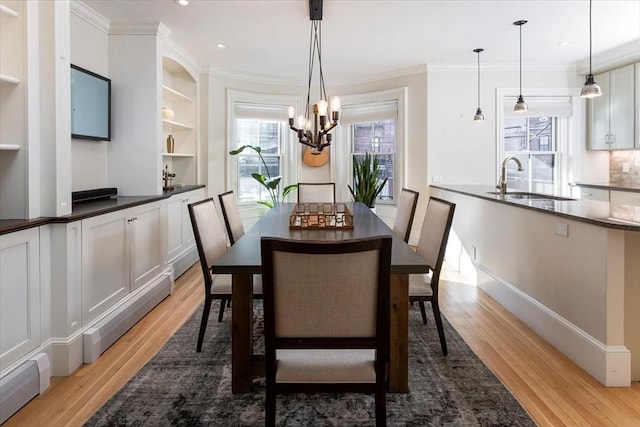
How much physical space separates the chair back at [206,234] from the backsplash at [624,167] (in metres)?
5.35

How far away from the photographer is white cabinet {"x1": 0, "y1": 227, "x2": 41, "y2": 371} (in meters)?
2.04

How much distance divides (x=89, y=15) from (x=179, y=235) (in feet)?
7.48

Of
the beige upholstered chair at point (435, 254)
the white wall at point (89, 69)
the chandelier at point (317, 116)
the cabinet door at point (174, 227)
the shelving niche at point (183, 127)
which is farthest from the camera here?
the shelving niche at point (183, 127)

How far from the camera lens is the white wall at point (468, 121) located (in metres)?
5.76

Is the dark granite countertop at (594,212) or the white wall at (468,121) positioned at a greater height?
the white wall at (468,121)

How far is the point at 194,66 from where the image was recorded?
5.49 m

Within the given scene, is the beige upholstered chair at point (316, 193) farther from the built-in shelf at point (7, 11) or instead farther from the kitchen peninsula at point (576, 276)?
the built-in shelf at point (7, 11)

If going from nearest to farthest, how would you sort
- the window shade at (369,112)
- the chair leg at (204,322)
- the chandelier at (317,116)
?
the chair leg at (204,322) → the chandelier at (317,116) → the window shade at (369,112)

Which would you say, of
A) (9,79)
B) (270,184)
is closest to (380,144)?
(270,184)

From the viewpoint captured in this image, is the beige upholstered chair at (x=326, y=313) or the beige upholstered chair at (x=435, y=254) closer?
the beige upholstered chair at (x=326, y=313)

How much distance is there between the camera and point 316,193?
507 centimetres

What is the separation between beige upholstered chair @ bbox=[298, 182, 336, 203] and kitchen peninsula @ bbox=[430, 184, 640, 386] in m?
1.84

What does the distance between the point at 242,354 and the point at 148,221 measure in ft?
6.55

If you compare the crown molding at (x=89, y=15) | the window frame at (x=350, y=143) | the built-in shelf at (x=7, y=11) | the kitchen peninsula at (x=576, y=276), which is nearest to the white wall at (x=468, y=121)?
the window frame at (x=350, y=143)
